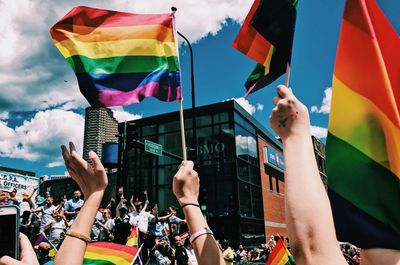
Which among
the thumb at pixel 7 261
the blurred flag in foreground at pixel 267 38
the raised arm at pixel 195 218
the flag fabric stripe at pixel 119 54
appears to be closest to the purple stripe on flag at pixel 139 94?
the flag fabric stripe at pixel 119 54

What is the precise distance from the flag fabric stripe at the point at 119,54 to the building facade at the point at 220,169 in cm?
2165

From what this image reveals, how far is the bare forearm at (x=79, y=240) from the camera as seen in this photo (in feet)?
5.16

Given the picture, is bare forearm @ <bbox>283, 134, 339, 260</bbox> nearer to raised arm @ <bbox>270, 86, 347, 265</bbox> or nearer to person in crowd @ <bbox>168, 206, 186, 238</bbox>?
raised arm @ <bbox>270, 86, 347, 265</bbox>

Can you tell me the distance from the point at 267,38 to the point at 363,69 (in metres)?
1.59

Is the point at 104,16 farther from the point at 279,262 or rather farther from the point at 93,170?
the point at 279,262

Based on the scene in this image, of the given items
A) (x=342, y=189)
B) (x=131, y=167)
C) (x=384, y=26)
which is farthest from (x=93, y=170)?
(x=131, y=167)

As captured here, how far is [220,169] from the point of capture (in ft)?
94.4

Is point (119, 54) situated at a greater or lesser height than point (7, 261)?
greater

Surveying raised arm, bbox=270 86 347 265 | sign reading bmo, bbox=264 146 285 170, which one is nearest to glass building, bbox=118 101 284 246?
sign reading bmo, bbox=264 146 285 170

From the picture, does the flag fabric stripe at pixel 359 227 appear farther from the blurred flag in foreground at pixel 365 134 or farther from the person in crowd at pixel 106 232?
the person in crowd at pixel 106 232

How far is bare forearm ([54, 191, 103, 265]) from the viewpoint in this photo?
157cm

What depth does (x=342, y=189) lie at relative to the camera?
1344 millimetres

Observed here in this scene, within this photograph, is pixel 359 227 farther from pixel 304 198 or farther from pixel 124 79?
pixel 124 79

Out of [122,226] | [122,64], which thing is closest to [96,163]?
[122,64]
